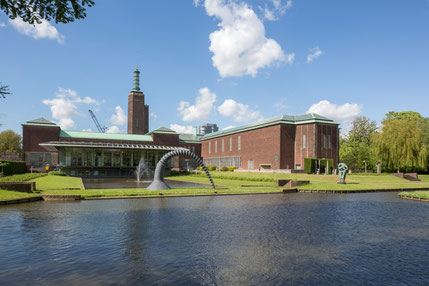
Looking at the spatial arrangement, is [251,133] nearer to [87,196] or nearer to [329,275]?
[87,196]

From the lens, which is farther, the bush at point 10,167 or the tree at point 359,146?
the tree at point 359,146

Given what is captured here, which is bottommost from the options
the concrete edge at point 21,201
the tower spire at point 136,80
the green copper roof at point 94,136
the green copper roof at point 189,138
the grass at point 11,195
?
the concrete edge at point 21,201

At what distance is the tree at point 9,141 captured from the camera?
82.4 meters

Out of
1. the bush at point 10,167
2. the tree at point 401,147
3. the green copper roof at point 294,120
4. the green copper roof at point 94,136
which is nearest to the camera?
the bush at point 10,167

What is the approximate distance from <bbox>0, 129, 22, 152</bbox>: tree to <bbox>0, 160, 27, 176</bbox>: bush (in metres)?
52.9

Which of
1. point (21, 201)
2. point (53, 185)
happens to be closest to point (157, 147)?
point (53, 185)

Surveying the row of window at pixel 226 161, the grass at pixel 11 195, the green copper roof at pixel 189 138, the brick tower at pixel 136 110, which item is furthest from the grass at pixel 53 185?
the green copper roof at pixel 189 138

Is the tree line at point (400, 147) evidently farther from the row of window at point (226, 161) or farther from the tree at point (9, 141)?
the tree at point (9, 141)

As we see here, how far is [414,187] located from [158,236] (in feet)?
94.9

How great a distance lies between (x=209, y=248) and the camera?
828 cm

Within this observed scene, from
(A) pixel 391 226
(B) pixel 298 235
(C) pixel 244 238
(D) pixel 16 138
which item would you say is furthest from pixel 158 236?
(D) pixel 16 138

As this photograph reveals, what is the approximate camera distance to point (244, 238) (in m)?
9.40

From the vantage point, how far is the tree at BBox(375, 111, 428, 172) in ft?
164

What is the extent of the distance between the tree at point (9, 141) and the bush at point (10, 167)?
52895mm
